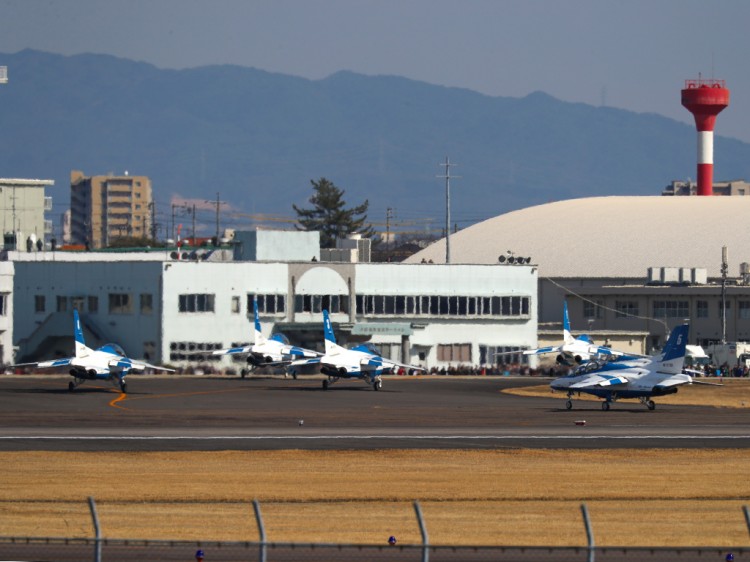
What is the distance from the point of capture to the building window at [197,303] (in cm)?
9931

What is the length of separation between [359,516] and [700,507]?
823 centimetres

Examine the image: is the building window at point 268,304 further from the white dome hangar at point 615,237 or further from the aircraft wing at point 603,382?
the aircraft wing at point 603,382

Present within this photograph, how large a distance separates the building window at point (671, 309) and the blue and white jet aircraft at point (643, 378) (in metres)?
61.5

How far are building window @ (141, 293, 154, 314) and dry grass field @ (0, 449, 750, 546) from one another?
54.7 m

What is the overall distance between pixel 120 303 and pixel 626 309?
1900 inches

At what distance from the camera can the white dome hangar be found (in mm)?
136250

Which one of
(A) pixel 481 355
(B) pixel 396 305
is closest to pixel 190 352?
(B) pixel 396 305

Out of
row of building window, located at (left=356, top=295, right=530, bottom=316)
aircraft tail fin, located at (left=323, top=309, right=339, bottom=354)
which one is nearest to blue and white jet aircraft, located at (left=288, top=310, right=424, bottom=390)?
aircraft tail fin, located at (left=323, top=309, right=339, bottom=354)

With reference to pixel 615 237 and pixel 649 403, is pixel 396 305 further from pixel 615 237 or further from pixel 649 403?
pixel 615 237

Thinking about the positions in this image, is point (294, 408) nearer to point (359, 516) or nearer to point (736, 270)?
point (359, 516)

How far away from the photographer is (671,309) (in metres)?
127

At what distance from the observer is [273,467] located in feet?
137

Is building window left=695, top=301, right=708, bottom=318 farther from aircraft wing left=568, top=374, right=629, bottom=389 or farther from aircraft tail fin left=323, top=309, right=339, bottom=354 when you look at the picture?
aircraft wing left=568, top=374, right=629, bottom=389

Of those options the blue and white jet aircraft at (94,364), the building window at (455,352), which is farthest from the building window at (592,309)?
the blue and white jet aircraft at (94,364)
